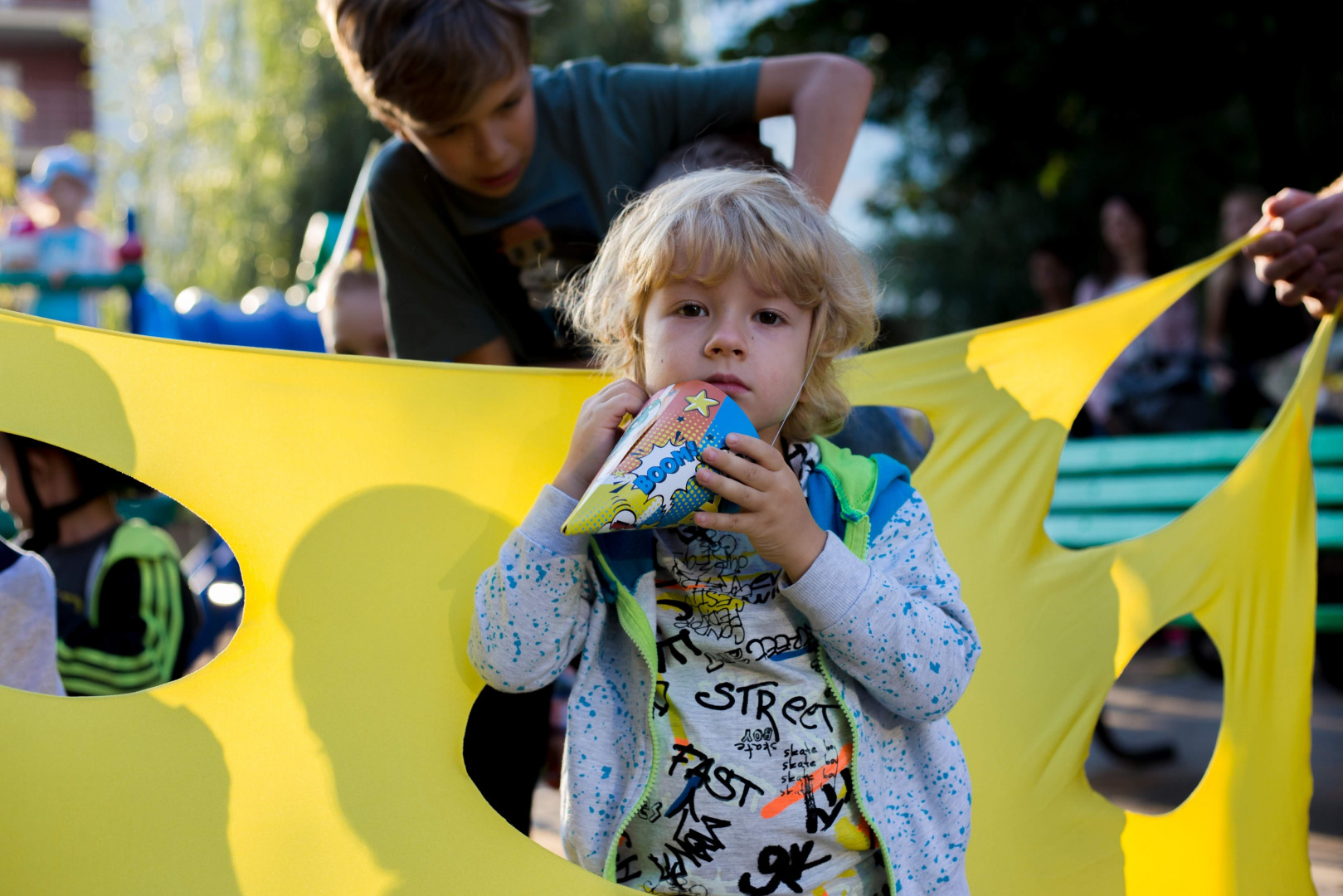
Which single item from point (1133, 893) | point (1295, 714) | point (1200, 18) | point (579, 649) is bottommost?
point (1133, 893)

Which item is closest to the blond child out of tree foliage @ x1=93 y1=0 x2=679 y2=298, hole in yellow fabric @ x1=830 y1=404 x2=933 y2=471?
hole in yellow fabric @ x1=830 y1=404 x2=933 y2=471

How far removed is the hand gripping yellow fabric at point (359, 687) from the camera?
1.17 m

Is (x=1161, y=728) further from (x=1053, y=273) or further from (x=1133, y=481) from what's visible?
(x=1053, y=273)

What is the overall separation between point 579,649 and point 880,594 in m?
0.35

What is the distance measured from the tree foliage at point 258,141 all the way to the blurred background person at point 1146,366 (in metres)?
6.30

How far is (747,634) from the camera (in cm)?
119

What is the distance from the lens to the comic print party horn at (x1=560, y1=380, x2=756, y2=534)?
1061mm

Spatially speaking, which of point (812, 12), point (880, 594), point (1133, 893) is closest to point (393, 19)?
point (880, 594)

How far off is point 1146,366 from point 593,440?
3592mm

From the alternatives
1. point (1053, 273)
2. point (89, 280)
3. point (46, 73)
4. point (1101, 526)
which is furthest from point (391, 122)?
point (46, 73)

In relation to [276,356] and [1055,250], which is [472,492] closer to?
[276,356]

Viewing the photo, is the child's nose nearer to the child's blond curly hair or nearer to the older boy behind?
the child's blond curly hair

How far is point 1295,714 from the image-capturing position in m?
1.73

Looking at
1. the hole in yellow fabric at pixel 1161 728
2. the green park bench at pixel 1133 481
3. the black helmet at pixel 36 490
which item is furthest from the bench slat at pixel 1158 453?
the black helmet at pixel 36 490
